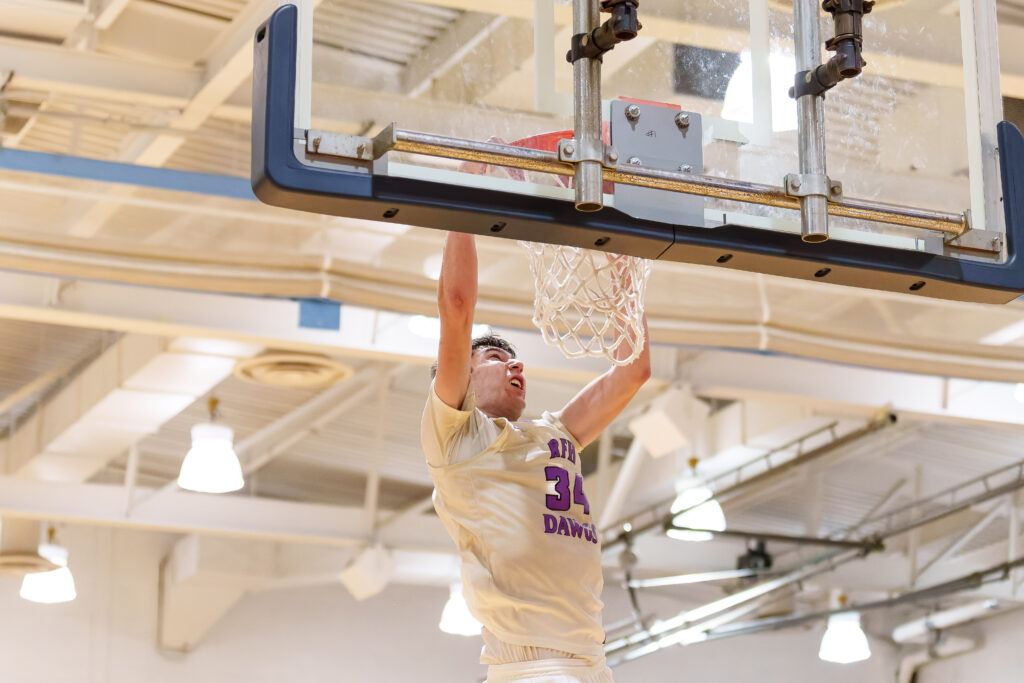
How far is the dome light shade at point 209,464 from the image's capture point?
995 cm

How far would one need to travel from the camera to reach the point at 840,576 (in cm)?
Answer: 1527

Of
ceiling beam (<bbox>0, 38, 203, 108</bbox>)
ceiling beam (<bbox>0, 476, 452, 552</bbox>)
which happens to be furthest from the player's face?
ceiling beam (<bbox>0, 476, 452, 552</bbox>)

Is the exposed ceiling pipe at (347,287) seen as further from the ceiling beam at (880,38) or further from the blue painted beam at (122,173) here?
the ceiling beam at (880,38)

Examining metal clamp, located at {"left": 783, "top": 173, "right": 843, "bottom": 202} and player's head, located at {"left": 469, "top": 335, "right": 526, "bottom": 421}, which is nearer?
metal clamp, located at {"left": 783, "top": 173, "right": 843, "bottom": 202}

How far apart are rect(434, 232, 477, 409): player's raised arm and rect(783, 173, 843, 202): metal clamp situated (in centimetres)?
94

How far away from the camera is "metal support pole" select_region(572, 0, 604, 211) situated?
353 cm

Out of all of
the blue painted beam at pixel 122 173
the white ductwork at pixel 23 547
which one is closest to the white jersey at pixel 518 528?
the blue painted beam at pixel 122 173

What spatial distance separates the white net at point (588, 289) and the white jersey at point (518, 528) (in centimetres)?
37

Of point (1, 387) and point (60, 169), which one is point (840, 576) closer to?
point (1, 387)

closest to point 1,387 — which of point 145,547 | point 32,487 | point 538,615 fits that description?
point 32,487

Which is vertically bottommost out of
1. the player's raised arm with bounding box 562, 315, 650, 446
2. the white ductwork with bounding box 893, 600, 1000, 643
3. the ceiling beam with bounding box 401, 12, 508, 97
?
the player's raised arm with bounding box 562, 315, 650, 446

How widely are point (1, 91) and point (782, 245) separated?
5049 mm

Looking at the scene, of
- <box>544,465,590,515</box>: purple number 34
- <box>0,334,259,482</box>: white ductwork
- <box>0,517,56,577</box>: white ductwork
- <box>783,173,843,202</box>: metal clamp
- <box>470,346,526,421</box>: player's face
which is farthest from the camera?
<box>0,517,56,577</box>: white ductwork

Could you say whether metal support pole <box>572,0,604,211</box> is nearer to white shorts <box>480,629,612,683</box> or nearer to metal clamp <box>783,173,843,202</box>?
metal clamp <box>783,173,843,202</box>
